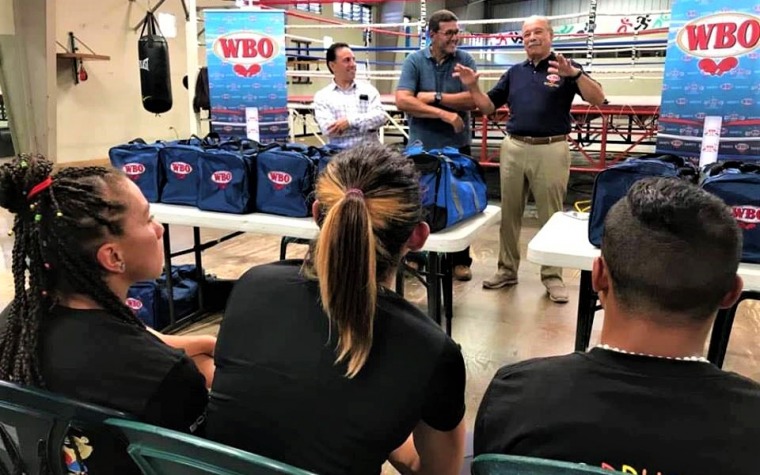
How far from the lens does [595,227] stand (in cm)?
184

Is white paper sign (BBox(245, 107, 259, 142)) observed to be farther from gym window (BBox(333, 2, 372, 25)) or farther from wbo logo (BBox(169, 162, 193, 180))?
gym window (BBox(333, 2, 372, 25))

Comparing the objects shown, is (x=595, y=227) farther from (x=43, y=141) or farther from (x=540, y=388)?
(x=43, y=141)

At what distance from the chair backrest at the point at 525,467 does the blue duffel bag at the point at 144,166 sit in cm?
222

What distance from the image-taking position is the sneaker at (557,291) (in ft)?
10.6

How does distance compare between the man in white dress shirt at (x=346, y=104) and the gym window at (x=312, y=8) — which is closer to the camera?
the man in white dress shirt at (x=346, y=104)

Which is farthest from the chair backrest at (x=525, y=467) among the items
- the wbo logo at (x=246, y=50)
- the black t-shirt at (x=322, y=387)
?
the wbo logo at (x=246, y=50)

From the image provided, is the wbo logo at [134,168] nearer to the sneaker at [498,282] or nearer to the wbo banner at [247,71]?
the wbo banner at [247,71]

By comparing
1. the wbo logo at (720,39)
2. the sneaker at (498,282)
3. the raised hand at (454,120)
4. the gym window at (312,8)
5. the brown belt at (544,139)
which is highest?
the gym window at (312,8)

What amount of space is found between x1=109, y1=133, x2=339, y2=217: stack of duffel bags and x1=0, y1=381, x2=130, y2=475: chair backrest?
4.76 ft

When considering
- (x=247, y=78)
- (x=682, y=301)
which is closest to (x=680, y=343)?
(x=682, y=301)

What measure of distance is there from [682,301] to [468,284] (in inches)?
108

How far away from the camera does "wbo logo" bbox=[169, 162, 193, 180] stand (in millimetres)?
2545

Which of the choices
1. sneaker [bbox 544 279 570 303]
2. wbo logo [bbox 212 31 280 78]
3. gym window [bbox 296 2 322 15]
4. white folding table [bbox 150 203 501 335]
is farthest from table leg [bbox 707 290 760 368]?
gym window [bbox 296 2 322 15]

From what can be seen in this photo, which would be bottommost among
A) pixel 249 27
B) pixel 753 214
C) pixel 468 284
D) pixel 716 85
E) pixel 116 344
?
pixel 468 284
